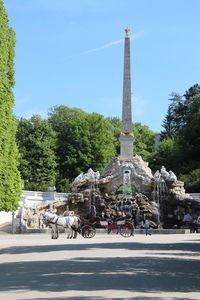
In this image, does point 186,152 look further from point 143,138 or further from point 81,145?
point 143,138

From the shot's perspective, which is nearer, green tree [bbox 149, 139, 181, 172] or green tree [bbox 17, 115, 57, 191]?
green tree [bbox 17, 115, 57, 191]

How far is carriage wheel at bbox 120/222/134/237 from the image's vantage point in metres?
35.3

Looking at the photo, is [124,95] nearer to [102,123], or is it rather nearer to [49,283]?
[102,123]

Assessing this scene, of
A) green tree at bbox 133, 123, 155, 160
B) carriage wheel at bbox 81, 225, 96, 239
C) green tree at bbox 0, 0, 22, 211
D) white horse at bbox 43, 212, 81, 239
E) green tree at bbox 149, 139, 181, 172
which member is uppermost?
green tree at bbox 133, 123, 155, 160

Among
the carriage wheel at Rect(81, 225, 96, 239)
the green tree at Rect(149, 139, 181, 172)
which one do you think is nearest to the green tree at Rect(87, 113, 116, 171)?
the green tree at Rect(149, 139, 181, 172)

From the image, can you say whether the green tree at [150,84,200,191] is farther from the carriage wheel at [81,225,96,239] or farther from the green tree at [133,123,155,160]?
the carriage wheel at [81,225,96,239]

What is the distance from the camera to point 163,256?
63.0ft

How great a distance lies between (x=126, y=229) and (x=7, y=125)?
1340cm

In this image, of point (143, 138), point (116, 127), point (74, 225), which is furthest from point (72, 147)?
point (74, 225)

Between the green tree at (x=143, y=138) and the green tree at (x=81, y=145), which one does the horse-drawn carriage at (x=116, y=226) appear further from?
the green tree at (x=143, y=138)

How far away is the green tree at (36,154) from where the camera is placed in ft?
236

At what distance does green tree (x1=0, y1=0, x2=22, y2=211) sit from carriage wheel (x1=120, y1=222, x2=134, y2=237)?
10546 millimetres

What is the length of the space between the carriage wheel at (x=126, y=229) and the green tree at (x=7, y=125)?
1055 cm

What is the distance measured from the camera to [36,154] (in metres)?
73.0
